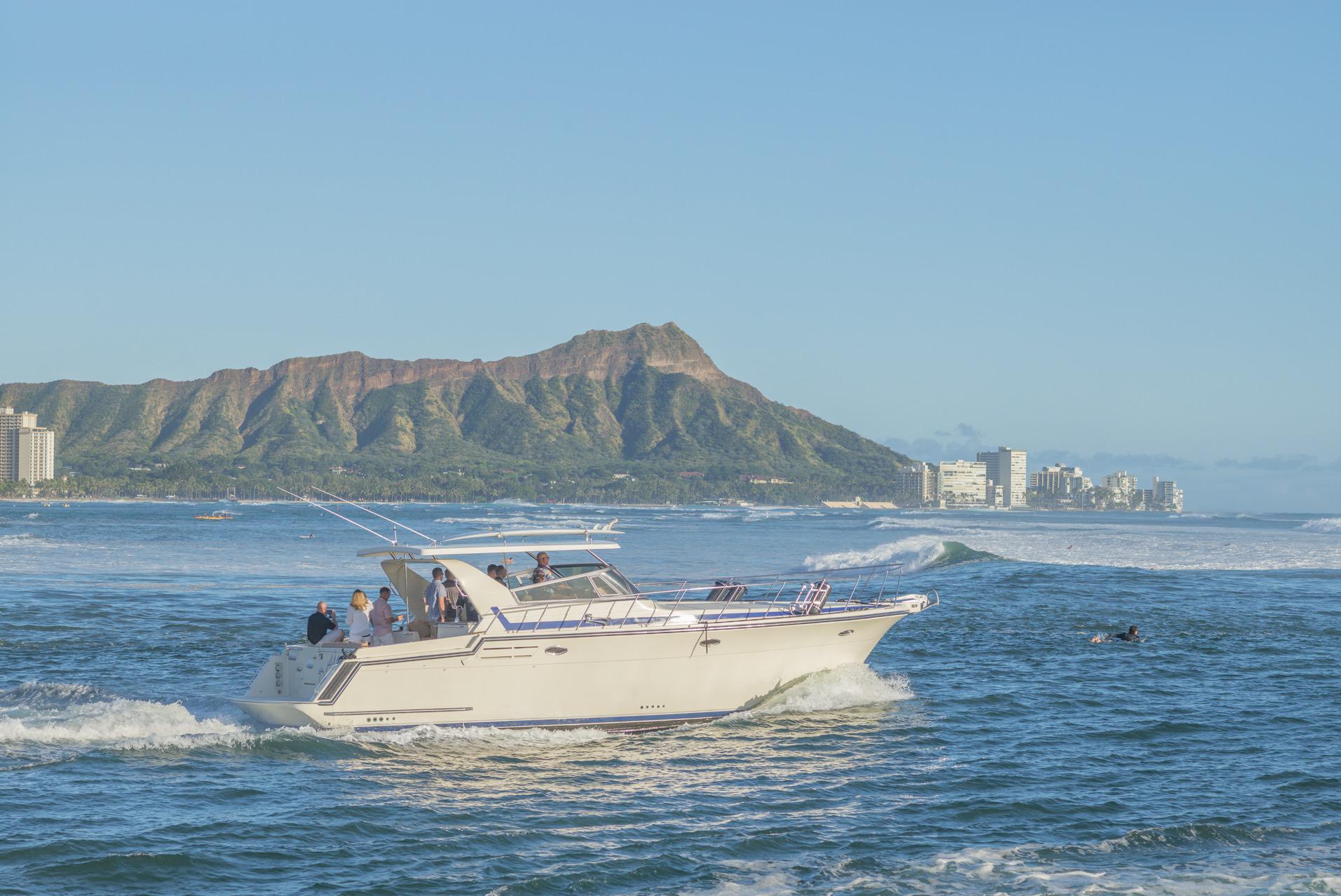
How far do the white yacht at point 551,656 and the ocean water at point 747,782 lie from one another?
334mm

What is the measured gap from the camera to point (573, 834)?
39.7ft

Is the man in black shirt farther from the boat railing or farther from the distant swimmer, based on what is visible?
the distant swimmer

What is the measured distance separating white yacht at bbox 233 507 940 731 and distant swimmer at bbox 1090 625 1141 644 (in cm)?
983

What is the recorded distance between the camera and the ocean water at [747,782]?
36.0ft

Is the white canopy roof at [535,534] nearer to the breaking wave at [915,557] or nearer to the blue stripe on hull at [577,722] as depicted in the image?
the blue stripe on hull at [577,722]

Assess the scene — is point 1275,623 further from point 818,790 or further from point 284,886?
point 284,886

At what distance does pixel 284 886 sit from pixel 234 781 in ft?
12.0

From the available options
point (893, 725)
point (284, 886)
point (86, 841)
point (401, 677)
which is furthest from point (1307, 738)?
point (86, 841)

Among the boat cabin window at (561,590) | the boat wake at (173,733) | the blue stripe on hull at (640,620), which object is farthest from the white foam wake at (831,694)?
the boat cabin window at (561,590)

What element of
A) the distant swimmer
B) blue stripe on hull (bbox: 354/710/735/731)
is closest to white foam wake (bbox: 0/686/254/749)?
blue stripe on hull (bbox: 354/710/735/731)

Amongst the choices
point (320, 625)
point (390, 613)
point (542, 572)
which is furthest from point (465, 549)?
point (320, 625)

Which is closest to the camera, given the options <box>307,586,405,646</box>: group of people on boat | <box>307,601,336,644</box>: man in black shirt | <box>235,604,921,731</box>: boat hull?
<box>235,604,921,731</box>: boat hull

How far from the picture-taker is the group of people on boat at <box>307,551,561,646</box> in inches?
653

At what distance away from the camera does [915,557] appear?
2156 inches
